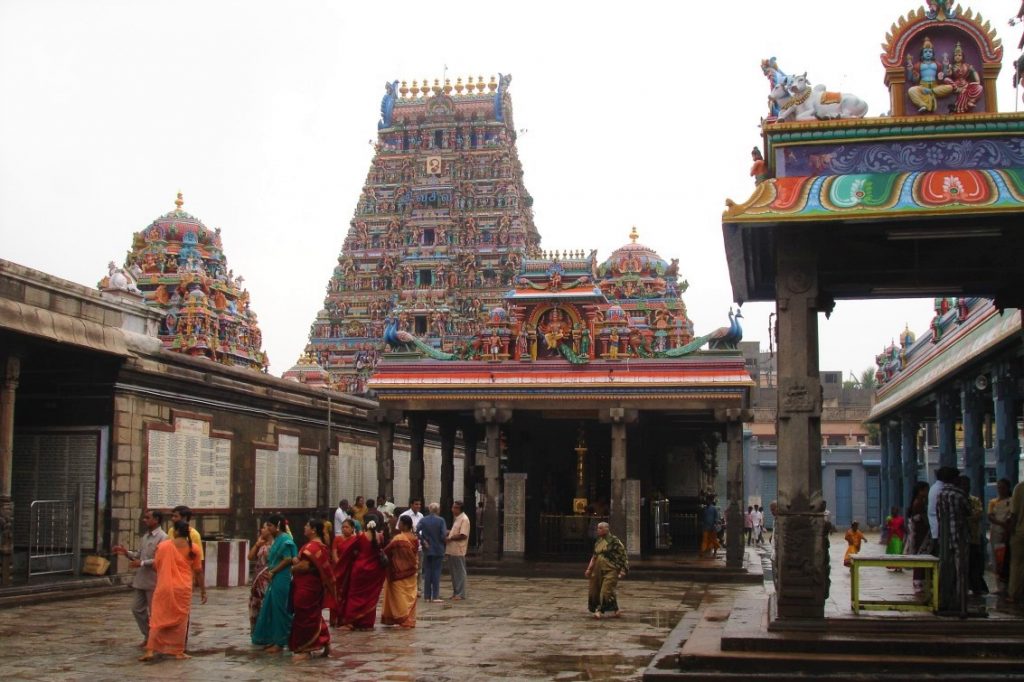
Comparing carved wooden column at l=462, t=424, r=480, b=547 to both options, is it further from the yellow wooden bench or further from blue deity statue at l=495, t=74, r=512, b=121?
blue deity statue at l=495, t=74, r=512, b=121

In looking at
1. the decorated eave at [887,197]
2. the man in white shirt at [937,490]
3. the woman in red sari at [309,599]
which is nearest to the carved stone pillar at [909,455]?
the man in white shirt at [937,490]

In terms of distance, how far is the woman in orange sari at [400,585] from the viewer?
1472cm

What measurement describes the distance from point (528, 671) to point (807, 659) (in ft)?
8.60

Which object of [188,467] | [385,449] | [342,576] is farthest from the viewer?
[385,449]

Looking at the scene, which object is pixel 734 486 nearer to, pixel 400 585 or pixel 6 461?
pixel 400 585

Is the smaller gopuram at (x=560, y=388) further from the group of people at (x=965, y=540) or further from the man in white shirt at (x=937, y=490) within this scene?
the man in white shirt at (x=937, y=490)

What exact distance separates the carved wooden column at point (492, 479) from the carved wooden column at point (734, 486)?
14.2 ft

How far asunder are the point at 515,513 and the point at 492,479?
102cm

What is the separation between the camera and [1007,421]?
20078mm

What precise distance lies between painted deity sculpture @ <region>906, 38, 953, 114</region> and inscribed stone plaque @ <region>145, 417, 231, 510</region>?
44.3 ft

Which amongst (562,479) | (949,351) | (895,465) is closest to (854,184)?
(949,351)

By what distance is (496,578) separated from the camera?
75.7 ft

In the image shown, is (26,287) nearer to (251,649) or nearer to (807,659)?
(251,649)

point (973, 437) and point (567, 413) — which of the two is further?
point (567, 413)
